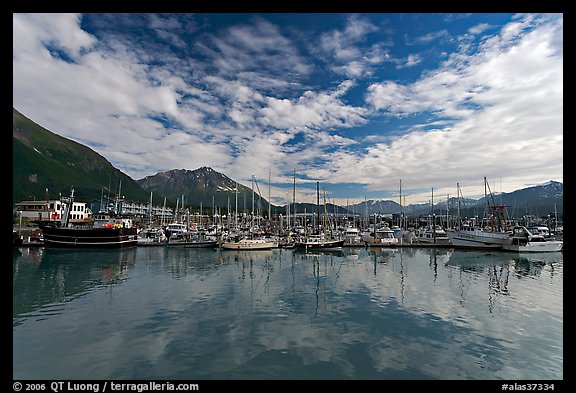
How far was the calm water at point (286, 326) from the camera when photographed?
12.4 metres

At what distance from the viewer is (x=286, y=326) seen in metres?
17.3

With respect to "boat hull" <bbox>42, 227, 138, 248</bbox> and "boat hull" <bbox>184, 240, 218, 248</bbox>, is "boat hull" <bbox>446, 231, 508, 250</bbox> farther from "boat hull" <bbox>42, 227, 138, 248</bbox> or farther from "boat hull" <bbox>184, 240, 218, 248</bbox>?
"boat hull" <bbox>42, 227, 138, 248</bbox>

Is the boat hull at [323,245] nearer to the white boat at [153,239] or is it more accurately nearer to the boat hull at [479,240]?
the boat hull at [479,240]

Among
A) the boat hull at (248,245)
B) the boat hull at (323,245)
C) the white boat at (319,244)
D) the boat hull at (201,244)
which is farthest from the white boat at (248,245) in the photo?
the boat hull at (323,245)

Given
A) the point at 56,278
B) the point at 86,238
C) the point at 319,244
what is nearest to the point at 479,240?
the point at 319,244

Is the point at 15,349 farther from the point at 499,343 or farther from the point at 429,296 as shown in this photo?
the point at 429,296

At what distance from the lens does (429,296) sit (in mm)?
24844

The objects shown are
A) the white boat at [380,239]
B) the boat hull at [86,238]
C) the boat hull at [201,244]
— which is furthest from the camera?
the white boat at [380,239]

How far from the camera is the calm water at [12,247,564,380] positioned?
490 inches

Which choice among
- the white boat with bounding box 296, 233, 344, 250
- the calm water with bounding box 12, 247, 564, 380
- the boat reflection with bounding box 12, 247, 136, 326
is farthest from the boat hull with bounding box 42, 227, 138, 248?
the white boat with bounding box 296, 233, 344, 250
